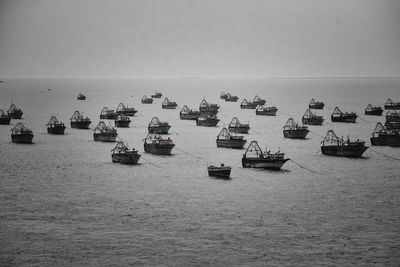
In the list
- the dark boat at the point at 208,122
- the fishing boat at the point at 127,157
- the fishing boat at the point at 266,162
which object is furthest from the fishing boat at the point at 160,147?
the dark boat at the point at 208,122

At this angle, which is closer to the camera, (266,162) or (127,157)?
(266,162)

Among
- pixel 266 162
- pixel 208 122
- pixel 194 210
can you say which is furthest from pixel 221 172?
pixel 208 122

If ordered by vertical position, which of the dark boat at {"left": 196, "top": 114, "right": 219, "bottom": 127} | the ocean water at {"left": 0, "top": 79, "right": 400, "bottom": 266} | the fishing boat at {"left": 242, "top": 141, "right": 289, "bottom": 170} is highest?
the dark boat at {"left": 196, "top": 114, "right": 219, "bottom": 127}

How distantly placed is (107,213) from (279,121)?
115 meters

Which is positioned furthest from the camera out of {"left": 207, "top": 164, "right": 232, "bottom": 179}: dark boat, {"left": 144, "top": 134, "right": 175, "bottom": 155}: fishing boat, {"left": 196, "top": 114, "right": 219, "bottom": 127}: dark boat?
{"left": 196, "top": 114, "right": 219, "bottom": 127}: dark boat

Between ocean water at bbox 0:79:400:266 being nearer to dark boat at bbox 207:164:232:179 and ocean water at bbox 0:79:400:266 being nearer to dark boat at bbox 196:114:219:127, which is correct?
dark boat at bbox 207:164:232:179

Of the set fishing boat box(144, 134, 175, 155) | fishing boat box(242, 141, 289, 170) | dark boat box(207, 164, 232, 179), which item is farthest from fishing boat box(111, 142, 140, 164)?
fishing boat box(242, 141, 289, 170)

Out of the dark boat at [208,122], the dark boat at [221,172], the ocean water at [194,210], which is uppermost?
the dark boat at [208,122]

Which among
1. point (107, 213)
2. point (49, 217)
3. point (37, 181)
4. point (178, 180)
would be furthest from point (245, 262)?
point (37, 181)

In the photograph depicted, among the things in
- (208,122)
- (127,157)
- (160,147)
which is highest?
(208,122)

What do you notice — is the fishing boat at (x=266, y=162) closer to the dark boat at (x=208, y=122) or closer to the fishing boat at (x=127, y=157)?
the fishing boat at (x=127, y=157)

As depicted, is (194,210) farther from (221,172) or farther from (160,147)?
(160,147)

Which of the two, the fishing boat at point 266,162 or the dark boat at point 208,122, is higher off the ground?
the dark boat at point 208,122

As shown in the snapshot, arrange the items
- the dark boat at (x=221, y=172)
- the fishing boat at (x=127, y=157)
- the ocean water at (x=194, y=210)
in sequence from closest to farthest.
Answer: the ocean water at (x=194, y=210) → the dark boat at (x=221, y=172) → the fishing boat at (x=127, y=157)
